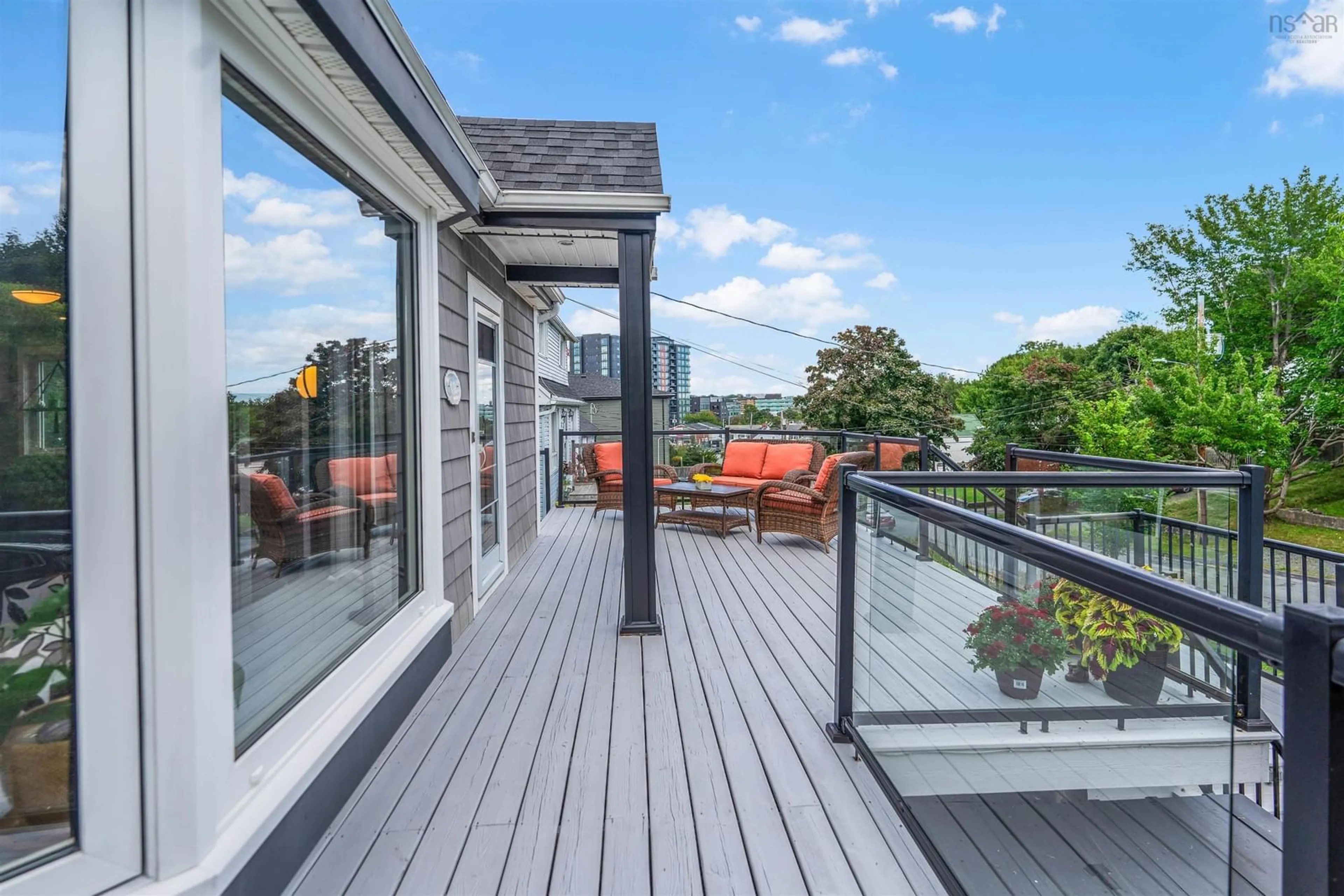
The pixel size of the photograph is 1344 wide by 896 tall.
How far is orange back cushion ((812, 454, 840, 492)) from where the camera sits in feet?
17.2

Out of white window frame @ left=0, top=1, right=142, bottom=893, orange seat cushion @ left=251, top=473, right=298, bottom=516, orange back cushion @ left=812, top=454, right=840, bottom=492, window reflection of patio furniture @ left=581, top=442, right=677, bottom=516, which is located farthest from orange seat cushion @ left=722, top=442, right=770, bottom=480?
white window frame @ left=0, top=1, right=142, bottom=893

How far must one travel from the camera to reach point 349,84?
177cm

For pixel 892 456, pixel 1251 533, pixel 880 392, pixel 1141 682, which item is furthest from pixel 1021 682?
pixel 880 392

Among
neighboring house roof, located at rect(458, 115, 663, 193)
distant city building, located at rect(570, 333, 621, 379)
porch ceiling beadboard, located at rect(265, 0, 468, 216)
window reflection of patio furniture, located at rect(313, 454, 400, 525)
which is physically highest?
distant city building, located at rect(570, 333, 621, 379)

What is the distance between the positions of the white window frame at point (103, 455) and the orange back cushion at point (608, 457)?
20.0 feet

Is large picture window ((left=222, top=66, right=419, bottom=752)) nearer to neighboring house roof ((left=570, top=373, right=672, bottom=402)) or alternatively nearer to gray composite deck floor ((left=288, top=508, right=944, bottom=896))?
gray composite deck floor ((left=288, top=508, right=944, bottom=896))

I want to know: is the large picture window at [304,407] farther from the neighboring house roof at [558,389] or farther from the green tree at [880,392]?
the green tree at [880,392]

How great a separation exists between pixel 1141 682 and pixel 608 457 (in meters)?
6.35

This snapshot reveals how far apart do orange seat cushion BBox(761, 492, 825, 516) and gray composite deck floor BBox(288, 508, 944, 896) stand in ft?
6.13

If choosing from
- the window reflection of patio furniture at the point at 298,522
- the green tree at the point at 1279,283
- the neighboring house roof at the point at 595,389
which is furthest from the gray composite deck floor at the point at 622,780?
the green tree at the point at 1279,283

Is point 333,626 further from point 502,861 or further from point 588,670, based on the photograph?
point 588,670

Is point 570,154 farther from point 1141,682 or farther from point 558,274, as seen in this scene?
point 1141,682

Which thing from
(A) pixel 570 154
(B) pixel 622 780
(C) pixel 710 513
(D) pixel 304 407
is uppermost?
(A) pixel 570 154

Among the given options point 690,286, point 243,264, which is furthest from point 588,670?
point 690,286
